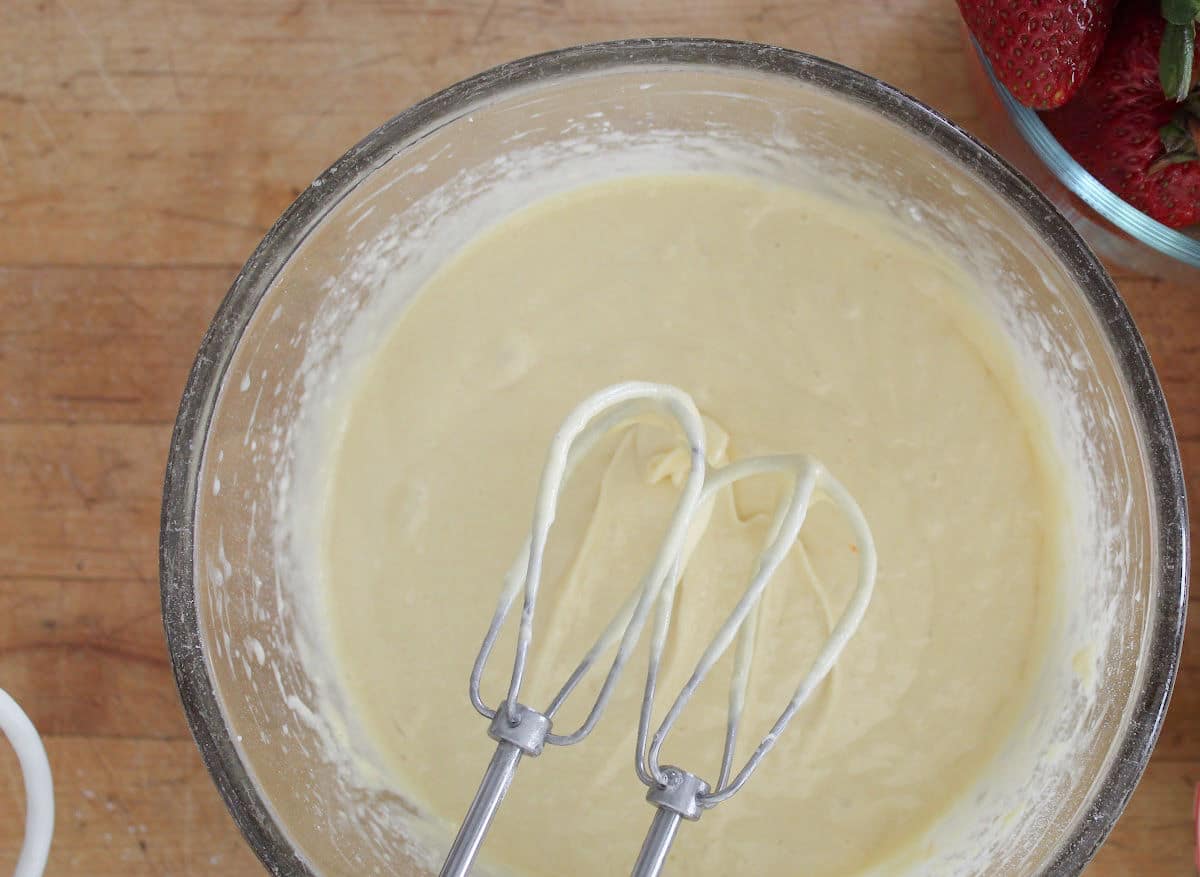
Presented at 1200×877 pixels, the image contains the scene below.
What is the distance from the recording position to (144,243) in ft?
3.27

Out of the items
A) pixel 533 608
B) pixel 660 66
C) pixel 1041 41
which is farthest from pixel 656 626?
pixel 1041 41

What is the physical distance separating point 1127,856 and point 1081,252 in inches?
19.2

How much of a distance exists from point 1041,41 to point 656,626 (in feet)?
1.64

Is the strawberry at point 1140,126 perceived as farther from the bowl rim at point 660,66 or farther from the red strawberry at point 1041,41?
the bowl rim at point 660,66

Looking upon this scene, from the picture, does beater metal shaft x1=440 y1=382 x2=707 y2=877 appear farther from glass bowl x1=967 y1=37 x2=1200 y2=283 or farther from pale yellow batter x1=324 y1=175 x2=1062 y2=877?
glass bowl x1=967 y1=37 x2=1200 y2=283

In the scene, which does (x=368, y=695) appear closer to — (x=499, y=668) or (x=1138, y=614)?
(x=499, y=668)

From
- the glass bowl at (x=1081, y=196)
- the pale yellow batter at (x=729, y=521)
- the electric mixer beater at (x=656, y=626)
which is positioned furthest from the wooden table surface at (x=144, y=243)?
the electric mixer beater at (x=656, y=626)

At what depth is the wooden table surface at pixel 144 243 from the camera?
964mm

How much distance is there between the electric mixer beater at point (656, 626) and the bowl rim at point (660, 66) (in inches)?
7.9

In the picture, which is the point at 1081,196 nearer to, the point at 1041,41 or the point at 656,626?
the point at 1041,41

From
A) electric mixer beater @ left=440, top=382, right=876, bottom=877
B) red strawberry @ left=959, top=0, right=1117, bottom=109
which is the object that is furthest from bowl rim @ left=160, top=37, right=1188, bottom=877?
electric mixer beater @ left=440, top=382, right=876, bottom=877

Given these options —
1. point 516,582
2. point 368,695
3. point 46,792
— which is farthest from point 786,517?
point 46,792

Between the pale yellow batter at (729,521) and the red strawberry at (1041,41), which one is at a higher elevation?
the red strawberry at (1041,41)

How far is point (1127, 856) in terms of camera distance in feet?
3.05
